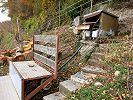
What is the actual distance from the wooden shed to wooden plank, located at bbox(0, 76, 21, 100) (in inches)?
125

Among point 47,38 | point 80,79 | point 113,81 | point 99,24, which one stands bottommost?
point 80,79

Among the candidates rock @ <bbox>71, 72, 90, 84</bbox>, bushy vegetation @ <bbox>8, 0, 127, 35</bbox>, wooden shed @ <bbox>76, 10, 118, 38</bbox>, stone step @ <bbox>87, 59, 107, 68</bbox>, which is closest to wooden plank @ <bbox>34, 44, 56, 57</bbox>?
rock @ <bbox>71, 72, 90, 84</bbox>

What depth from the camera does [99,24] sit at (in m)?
7.21

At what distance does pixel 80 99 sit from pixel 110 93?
0.64 m

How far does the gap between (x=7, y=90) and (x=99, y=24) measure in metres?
3.72

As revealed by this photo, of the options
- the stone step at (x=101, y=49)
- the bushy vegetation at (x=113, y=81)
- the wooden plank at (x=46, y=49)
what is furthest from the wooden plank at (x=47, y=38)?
the bushy vegetation at (x=113, y=81)

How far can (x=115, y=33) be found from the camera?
757 cm

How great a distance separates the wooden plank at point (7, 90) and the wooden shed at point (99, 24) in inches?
125

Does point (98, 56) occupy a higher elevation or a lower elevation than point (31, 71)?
higher

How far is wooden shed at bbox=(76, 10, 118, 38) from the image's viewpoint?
707cm

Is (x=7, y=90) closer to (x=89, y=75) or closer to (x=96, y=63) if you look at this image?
(x=89, y=75)

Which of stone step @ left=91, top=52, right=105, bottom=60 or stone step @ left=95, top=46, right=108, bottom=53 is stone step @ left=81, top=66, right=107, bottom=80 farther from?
stone step @ left=95, top=46, right=108, bottom=53

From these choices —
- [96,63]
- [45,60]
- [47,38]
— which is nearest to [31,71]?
[45,60]

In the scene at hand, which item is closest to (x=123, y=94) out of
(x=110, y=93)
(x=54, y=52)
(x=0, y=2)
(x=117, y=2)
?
(x=110, y=93)
